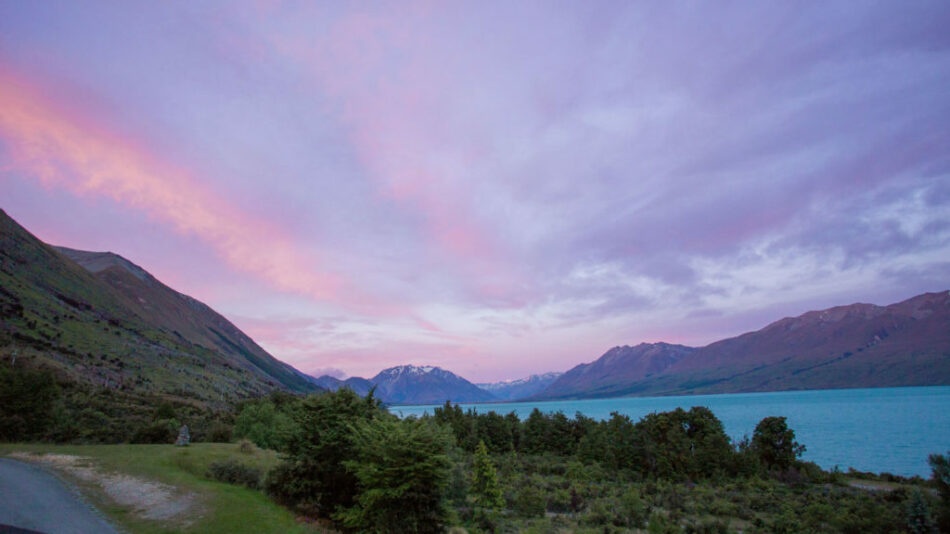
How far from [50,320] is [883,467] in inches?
6239

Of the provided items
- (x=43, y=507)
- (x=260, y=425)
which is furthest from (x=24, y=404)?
(x=43, y=507)

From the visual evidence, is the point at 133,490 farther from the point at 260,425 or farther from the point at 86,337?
the point at 86,337

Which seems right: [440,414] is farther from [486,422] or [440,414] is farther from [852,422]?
[852,422]

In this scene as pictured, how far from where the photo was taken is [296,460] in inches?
832

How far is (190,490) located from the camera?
19.7 metres

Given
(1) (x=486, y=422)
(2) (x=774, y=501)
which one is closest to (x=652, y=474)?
(2) (x=774, y=501)

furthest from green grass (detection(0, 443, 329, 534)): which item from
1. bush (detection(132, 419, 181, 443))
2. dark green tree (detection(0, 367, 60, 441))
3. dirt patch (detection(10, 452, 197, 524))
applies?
bush (detection(132, 419, 181, 443))

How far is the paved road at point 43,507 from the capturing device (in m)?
13.3

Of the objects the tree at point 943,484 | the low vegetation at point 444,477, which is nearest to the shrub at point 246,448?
the low vegetation at point 444,477

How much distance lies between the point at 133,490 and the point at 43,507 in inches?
157

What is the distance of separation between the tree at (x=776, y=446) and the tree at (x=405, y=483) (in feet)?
183

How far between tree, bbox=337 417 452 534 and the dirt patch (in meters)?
6.56

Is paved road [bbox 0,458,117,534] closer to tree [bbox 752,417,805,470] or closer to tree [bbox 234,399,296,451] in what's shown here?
tree [bbox 234,399,296,451]

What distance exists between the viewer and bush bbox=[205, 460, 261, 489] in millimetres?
23562
